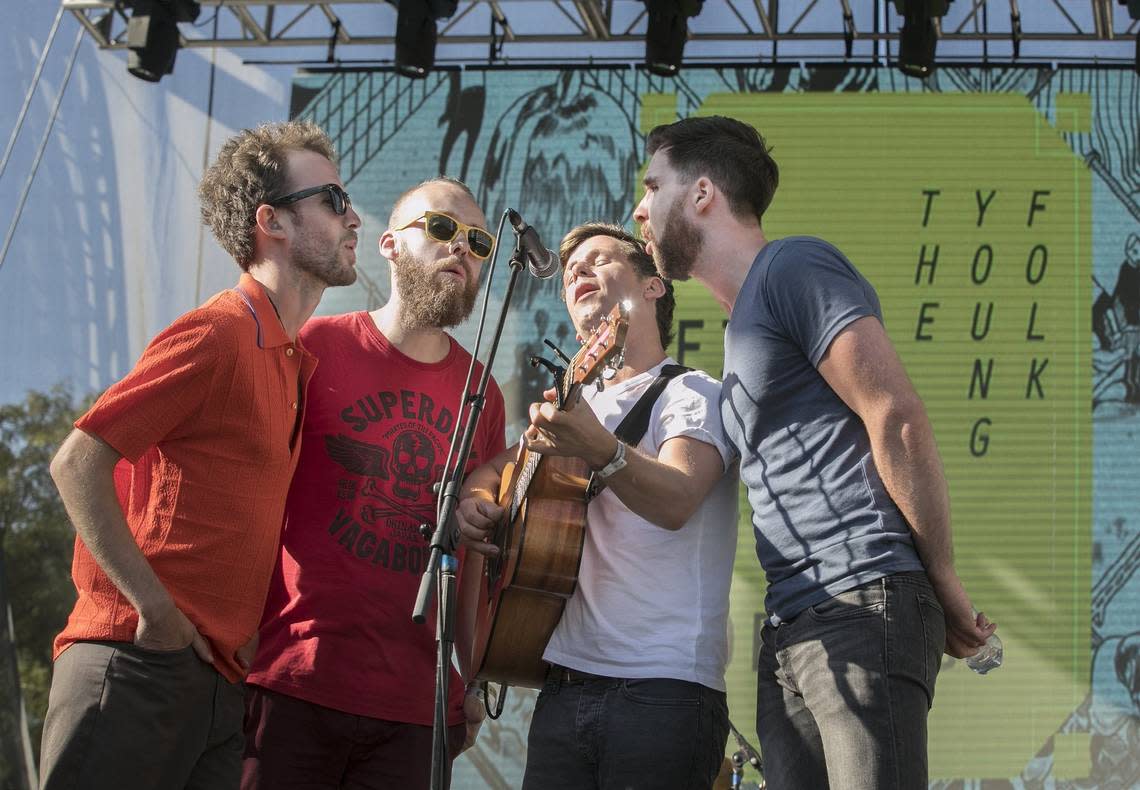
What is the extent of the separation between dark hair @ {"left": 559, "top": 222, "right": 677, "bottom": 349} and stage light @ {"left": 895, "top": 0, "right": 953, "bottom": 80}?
3.86m

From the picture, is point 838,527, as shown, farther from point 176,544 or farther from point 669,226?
point 176,544

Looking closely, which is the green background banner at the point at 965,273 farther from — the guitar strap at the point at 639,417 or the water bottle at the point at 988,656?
the water bottle at the point at 988,656

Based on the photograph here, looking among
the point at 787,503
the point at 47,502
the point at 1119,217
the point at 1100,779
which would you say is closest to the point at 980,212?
the point at 1119,217

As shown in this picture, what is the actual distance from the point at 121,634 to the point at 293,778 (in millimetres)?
666

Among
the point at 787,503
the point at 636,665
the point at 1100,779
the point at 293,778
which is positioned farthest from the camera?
the point at 1100,779

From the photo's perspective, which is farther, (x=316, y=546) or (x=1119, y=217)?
(x=1119, y=217)

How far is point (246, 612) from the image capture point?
9.46 feet

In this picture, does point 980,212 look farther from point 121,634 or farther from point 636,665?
point 121,634

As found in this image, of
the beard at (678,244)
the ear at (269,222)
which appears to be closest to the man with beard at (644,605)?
the beard at (678,244)

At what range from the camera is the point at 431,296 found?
138 inches

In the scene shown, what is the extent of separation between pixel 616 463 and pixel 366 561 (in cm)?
88

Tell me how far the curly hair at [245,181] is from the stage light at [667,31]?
3.89 meters

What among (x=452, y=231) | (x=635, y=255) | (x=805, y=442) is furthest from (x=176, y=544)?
(x=635, y=255)

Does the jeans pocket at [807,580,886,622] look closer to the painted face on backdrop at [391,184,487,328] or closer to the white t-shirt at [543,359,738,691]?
the white t-shirt at [543,359,738,691]
